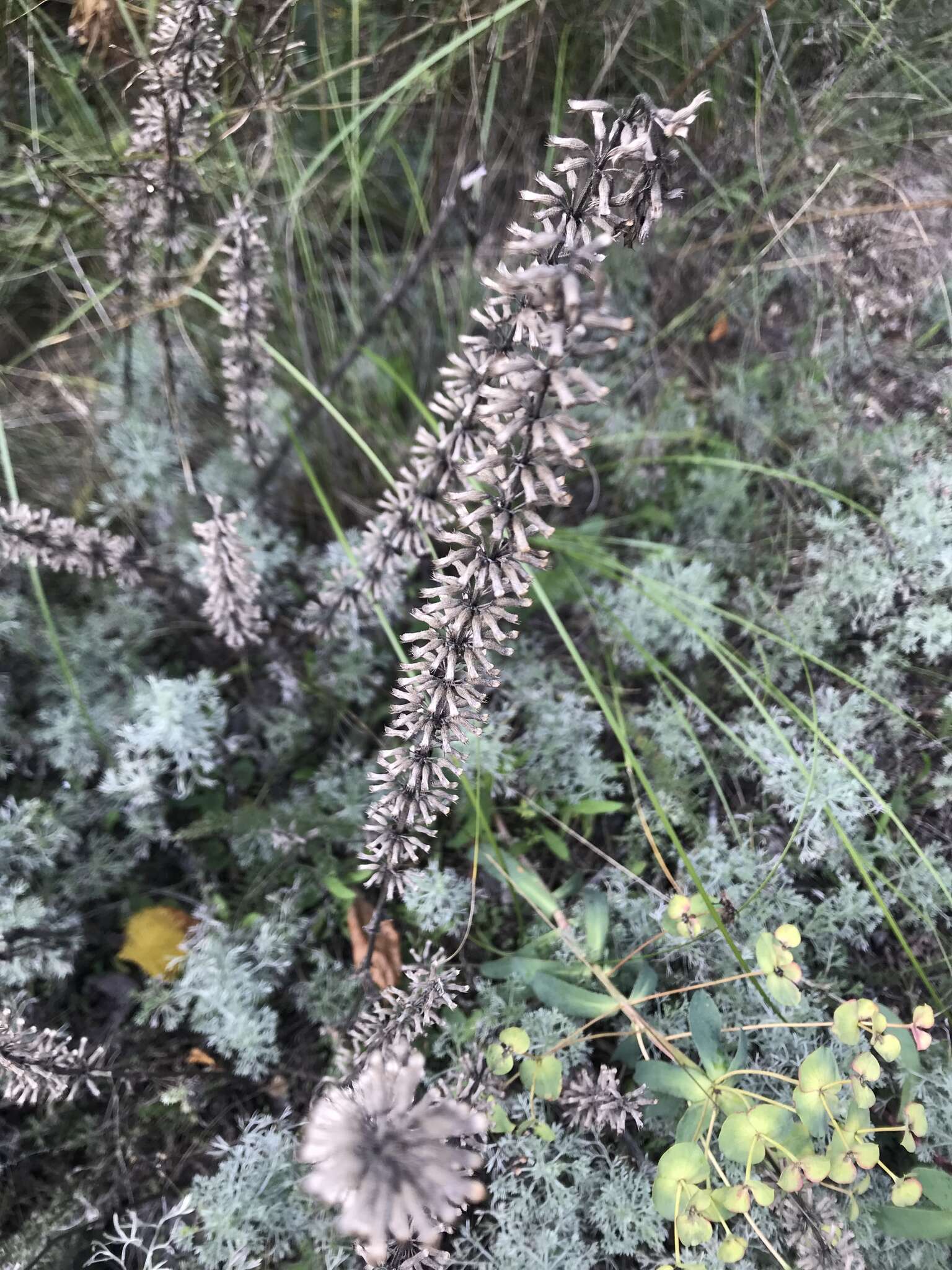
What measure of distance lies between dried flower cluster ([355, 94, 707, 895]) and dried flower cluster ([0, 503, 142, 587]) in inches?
39.1

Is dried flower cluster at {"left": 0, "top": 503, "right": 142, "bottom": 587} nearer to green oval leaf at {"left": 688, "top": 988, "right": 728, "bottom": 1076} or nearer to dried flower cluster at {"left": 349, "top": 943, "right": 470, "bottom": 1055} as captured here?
dried flower cluster at {"left": 349, "top": 943, "right": 470, "bottom": 1055}

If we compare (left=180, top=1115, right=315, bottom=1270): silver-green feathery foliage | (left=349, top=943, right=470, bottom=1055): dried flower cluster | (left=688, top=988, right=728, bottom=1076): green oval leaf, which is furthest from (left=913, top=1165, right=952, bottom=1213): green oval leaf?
(left=180, top=1115, right=315, bottom=1270): silver-green feathery foliage

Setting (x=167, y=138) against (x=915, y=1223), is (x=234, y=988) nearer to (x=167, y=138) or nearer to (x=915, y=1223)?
(x=915, y=1223)

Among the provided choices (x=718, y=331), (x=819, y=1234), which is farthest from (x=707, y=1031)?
(x=718, y=331)

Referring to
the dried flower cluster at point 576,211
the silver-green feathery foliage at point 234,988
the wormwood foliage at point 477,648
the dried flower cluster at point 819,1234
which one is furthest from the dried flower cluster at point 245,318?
the dried flower cluster at point 819,1234

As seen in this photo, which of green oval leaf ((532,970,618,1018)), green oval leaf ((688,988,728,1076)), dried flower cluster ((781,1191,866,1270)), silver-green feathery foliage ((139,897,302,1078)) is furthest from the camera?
silver-green feathery foliage ((139,897,302,1078))

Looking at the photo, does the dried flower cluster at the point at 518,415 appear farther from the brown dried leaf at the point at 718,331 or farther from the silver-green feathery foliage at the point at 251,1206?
the brown dried leaf at the point at 718,331

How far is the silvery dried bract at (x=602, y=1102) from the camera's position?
1535 millimetres

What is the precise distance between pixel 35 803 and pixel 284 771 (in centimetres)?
61

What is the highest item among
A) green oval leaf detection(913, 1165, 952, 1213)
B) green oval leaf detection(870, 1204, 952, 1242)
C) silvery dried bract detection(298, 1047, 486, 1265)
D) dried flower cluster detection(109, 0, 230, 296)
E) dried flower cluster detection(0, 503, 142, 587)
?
dried flower cluster detection(109, 0, 230, 296)

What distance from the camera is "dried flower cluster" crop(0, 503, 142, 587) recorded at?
1.73 metres

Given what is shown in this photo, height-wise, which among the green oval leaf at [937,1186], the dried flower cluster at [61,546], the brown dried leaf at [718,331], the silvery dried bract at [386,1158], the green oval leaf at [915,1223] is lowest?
the green oval leaf at [915,1223]

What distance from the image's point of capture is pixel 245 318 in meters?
1.77

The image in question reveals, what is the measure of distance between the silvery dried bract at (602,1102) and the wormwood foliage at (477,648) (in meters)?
0.01
